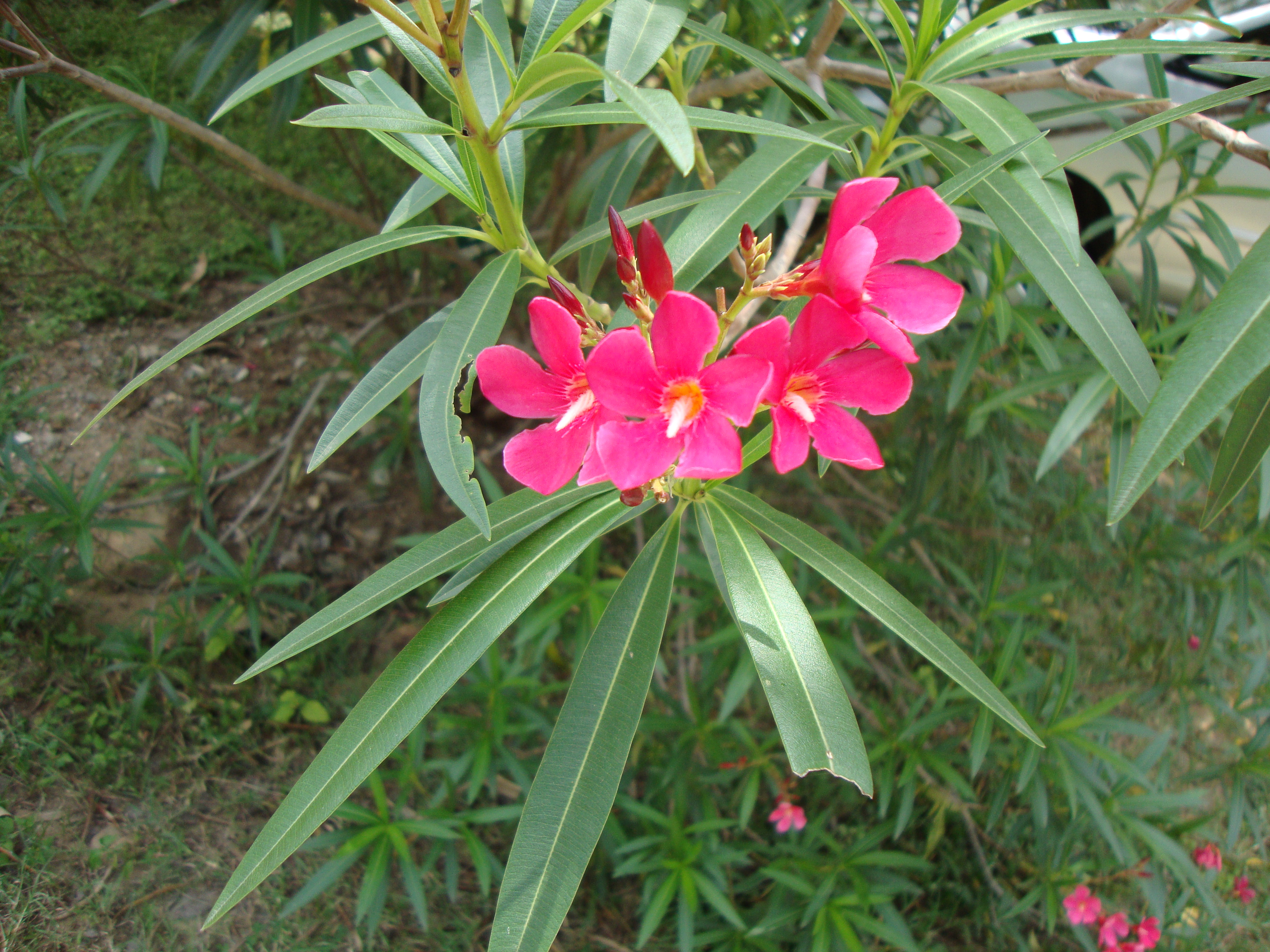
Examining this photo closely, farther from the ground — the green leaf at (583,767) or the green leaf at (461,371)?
the green leaf at (461,371)

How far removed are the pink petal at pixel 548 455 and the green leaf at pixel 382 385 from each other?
0.16 m

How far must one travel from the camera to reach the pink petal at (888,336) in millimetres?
641

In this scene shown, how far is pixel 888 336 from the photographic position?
2.10 ft

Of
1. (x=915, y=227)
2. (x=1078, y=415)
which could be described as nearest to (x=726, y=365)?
(x=915, y=227)

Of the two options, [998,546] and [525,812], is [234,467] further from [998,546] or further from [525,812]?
[998,546]

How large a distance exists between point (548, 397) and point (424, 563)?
269 mm

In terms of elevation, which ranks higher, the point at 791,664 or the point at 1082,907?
the point at 791,664

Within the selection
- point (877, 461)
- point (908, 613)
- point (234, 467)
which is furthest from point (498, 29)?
point (234, 467)

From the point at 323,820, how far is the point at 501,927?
0.69ft

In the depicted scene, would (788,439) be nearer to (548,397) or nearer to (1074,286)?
(548,397)

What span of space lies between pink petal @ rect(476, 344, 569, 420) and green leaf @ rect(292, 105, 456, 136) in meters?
0.22

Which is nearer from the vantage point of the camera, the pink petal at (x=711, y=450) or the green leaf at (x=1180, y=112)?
the pink petal at (x=711, y=450)

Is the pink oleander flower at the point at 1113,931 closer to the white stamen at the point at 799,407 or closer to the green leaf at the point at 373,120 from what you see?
the white stamen at the point at 799,407

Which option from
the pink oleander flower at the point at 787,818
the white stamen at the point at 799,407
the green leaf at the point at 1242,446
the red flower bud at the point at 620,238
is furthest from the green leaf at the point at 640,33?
the pink oleander flower at the point at 787,818
